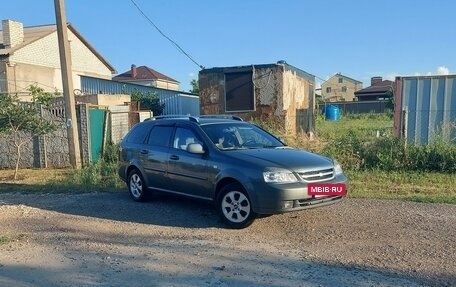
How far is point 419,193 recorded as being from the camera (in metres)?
8.61

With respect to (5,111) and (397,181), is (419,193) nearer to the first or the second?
(397,181)

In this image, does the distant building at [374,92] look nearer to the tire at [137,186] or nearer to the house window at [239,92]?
the house window at [239,92]

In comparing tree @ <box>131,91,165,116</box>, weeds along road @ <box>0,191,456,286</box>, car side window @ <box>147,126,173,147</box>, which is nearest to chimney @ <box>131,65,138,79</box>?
tree @ <box>131,91,165,116</box>

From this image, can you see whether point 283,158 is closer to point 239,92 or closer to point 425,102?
point 425,102

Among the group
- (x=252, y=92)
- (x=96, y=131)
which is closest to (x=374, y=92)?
(x=252, y=92)

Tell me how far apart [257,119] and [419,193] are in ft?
28.2

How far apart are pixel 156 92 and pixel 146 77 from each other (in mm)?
29493

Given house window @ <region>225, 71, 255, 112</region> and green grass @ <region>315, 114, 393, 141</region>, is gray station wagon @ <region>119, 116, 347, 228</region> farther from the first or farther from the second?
house window @ <region>225, 71, 255, 112</region>

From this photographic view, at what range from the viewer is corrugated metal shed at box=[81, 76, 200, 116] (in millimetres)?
31547

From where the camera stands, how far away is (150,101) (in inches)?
1174

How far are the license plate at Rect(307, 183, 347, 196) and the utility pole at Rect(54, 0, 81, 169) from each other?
9095 millimetres

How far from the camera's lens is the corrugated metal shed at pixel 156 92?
31547 millimetres

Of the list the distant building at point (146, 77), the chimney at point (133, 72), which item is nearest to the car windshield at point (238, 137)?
the distant building at point (146, 77)

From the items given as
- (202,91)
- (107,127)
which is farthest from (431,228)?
(202,91)
